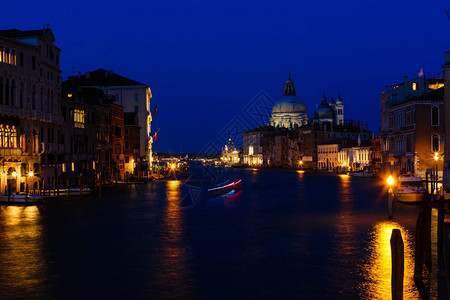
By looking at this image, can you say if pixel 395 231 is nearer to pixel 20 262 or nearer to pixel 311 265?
pixel 311 265

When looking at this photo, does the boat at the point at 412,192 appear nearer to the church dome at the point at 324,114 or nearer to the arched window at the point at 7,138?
the arched window at the point at 7,138

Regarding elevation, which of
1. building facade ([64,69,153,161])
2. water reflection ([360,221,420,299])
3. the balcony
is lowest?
water reflection ([360,221,420,299])

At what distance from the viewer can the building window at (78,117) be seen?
50.4 meters

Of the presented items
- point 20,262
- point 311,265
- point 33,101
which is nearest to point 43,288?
point 20,262

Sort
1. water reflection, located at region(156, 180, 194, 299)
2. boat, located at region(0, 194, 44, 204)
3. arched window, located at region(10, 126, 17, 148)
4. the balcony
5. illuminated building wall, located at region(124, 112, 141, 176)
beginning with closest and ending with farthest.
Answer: water reflection, located at region(156, 180, 194, 299)
boat, located at region(0, 194, 44, 204)
the balcony
arched window, located at region(10, 126, 17, 148)
illuminated building wall, located at region(124, 112, 141, 176)

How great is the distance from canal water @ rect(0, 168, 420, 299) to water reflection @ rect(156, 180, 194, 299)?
0.08ft

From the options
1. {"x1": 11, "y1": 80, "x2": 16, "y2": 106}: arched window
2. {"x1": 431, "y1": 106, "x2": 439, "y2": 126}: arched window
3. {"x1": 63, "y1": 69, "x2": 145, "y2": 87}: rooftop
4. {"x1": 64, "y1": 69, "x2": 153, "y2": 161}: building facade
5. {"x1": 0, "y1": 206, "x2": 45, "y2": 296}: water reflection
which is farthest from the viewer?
{"x1": 64, "y1": 69, "x2": 153, "y2": 161}: building facade

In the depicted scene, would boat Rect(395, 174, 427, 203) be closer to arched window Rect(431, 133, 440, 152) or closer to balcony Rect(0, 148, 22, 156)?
balcony Rect(0, 148, 22, 156)

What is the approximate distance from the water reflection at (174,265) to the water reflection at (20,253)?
301cm

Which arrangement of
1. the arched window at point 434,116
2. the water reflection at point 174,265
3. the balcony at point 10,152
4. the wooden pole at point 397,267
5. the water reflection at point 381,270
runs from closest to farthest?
the wooden pole at point 397,267 < the water reflection at point 381,270 < the water reflection at point 174,265 < the balcony at point 10,152 < the arched window at point 434,116

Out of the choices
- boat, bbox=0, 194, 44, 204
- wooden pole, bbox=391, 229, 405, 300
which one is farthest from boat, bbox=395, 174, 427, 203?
wooden pole, bbox=391, 229, 405, 300

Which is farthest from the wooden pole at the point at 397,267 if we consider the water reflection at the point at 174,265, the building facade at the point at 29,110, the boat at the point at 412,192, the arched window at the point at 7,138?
the arched window at the point at 7,138

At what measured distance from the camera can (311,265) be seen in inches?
596

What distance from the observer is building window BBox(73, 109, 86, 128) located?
165 feet
